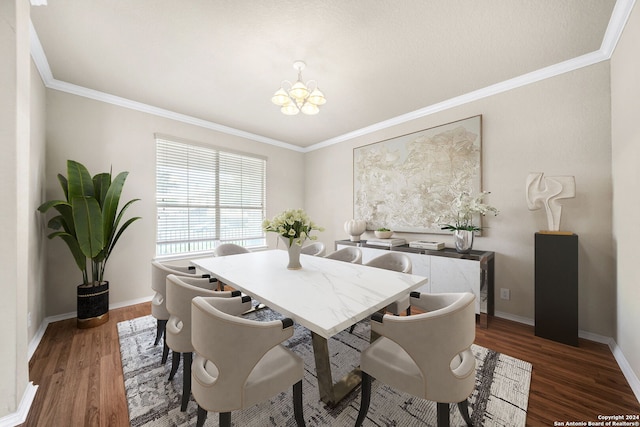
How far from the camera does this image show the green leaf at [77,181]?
8.07ft

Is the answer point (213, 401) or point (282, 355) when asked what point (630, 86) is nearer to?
point (282, 355)

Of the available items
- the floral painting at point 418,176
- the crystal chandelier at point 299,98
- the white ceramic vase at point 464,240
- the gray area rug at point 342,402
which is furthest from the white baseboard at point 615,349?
the crystal chandelier at point 299,98

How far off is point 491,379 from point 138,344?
3.09m

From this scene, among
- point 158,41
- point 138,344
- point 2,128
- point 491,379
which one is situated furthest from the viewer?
point 138,344

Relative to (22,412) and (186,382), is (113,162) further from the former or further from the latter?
(186,382)

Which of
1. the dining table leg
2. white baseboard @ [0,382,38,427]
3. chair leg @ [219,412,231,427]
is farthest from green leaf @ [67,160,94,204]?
→ the dining table leg

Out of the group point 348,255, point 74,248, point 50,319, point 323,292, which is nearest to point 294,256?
point 323,292

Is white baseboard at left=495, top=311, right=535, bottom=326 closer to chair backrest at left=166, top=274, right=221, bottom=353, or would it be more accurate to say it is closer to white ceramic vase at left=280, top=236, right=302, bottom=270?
white ceramic vase at left=280, top=236, right=302, bottom=270

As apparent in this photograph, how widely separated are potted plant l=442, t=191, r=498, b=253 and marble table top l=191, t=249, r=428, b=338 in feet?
4.55

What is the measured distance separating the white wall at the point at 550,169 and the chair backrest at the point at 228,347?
3.01 metres

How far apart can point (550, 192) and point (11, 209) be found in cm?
422

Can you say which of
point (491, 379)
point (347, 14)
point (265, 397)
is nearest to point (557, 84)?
point (347, 14)

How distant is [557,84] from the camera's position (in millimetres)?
2480

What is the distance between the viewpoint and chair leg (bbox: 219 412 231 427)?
3.42ft
